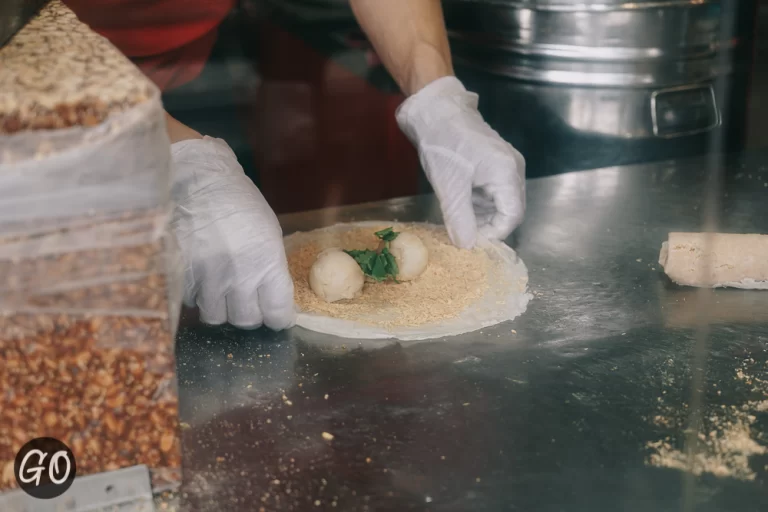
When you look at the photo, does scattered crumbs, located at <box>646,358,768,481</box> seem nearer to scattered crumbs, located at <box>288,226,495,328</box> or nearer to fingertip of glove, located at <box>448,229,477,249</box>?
scattered crumbs, located at <box>288,226,495,328</box>

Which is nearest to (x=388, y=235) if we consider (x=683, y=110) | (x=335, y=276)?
(x=335, y=276)

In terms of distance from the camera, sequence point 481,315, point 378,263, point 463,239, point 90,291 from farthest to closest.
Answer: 1. point 463,239
2. point 378,263
3. point 481,315
4. point 90,291

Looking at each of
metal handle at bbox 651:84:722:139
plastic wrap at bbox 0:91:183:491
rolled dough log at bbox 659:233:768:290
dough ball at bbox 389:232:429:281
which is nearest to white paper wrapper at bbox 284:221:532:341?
dough ball at bbox 389:232:429:281

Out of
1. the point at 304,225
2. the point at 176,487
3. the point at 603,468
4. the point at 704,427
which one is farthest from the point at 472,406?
the point at 304,225

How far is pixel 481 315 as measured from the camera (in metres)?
1.39

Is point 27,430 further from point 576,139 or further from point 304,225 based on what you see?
point 576,139

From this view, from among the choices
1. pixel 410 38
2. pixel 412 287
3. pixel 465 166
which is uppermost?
pixel 410 38

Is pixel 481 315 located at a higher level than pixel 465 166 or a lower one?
lower

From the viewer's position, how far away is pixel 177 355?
1.28m

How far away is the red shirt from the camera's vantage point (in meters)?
1.85

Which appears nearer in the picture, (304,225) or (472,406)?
(472,406)

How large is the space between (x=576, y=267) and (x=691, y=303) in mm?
233

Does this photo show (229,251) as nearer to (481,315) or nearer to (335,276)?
(335,276)

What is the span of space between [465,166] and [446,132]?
0.34 ft
